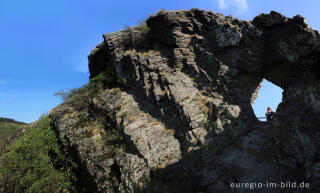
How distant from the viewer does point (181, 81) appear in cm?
1894

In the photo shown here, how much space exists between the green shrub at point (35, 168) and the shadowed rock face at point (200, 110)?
74.8 inches

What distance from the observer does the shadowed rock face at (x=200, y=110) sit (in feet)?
39.1

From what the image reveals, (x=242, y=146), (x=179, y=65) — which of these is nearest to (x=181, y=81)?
(x=179, y=65)

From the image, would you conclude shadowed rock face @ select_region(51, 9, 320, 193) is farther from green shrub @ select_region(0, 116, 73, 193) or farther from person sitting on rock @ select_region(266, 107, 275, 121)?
person sitting on rock @ select_region(266, 107, 275, 121)

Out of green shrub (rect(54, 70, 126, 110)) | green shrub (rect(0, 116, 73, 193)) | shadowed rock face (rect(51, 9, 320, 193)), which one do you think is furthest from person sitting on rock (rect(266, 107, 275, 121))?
green shrub (rect(0, 116, 73, 193))

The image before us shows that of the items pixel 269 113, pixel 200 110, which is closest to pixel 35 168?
pixel 200 110

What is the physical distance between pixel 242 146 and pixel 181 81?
854 cm

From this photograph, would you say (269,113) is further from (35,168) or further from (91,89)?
(35,168)

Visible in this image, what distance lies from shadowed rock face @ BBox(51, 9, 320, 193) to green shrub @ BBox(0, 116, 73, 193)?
6.24 feet

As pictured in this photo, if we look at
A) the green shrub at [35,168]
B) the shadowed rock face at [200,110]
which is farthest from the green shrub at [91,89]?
the green shrub at [35,168]

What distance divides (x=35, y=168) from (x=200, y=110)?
55.8ft

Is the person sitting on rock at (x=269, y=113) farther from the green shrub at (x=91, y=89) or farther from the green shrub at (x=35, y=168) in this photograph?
the green shrub at (x=35, y=168)

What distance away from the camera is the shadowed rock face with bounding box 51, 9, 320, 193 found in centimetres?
1191

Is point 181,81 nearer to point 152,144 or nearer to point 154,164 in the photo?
point 152,144
